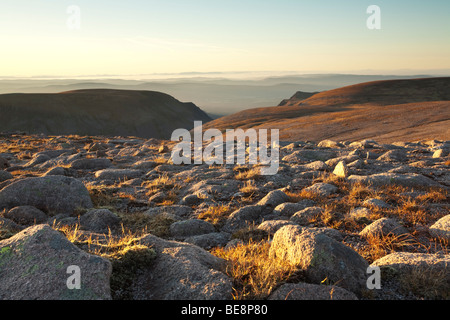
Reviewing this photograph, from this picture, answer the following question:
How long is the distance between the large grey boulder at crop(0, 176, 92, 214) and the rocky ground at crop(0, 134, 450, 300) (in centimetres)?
3

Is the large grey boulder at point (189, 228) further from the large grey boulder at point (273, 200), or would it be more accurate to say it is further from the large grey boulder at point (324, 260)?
the large grey boulder at point (324, 260)

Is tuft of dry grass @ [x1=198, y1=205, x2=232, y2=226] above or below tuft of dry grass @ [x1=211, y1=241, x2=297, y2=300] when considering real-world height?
below

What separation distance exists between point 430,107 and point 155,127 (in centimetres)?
12030

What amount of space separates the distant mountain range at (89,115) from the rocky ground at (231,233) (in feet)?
405

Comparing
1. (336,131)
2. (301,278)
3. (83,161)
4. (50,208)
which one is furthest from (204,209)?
(336,131)

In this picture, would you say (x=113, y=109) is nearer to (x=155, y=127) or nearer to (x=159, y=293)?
(x=155, y=127)

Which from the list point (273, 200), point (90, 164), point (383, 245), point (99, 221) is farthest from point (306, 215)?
point (90, 164)

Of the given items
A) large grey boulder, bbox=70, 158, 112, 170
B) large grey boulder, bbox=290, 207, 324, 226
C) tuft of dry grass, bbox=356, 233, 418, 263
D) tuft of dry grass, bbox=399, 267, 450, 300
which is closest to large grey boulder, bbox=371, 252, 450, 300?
tuft of dry grass, bbox=399, 267, 450, 300

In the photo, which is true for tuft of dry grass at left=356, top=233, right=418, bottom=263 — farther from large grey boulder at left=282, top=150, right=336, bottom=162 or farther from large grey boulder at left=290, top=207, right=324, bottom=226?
large grey boulder at left=282, top=150, right=336, bottom=162

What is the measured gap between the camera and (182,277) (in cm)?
356

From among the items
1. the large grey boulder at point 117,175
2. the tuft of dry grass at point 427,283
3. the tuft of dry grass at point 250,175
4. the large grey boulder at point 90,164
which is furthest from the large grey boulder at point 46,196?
the tuft of dry grass at point 427,283

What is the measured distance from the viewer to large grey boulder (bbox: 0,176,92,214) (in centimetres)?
826

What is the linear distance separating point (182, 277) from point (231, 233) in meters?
3.51
